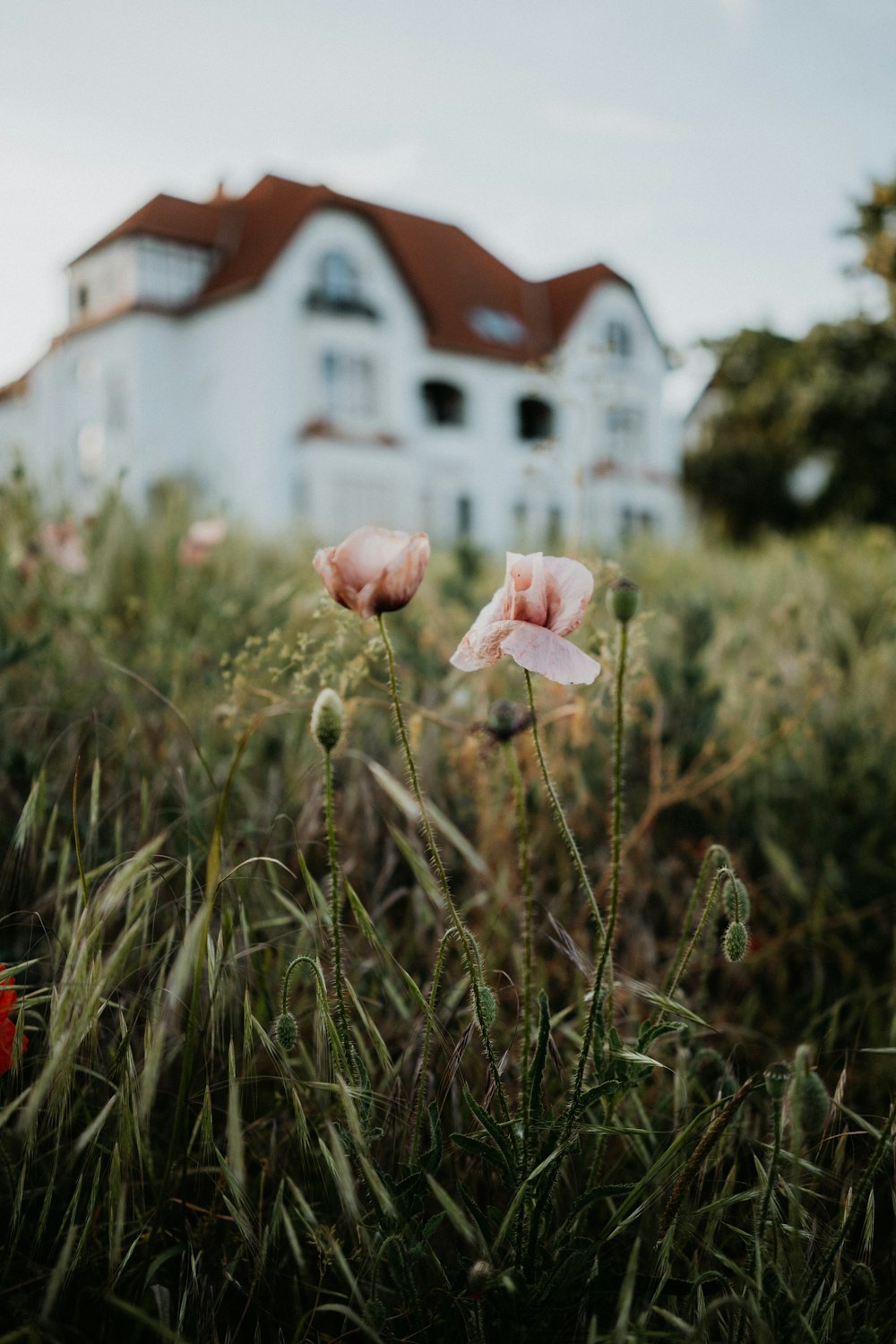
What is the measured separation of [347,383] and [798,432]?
7.82 metres

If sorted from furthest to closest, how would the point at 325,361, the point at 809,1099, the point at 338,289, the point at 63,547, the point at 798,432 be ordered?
1. the point at 338,289
2. the point at 325,361
3. the point at 798,432
4. the point at 63,547
5. the point at 809,1099

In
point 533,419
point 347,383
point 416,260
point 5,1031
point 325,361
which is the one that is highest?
point 416,260

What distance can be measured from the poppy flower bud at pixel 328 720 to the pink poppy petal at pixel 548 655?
15cm

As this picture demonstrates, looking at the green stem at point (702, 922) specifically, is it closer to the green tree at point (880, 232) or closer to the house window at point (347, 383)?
the green tree at point (880, 232)

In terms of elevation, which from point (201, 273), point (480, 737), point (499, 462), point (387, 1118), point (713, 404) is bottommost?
point (387, 1118)

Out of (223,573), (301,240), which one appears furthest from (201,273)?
(223,573)

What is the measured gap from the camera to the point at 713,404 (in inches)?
942

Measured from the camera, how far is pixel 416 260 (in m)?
21.3

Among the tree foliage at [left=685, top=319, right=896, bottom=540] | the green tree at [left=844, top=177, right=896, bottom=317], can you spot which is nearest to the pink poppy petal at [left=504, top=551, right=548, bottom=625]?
the green tree at [left=844, top=177, right=896, bottom=317]

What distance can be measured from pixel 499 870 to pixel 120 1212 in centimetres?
93

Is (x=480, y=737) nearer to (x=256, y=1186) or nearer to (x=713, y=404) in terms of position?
(x=256, y=1186)

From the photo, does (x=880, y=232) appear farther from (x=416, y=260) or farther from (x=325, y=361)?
(x=416, y=260)

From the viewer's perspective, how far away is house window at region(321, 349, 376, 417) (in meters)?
19.2

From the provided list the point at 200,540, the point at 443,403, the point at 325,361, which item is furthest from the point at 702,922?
the point at 443,403
